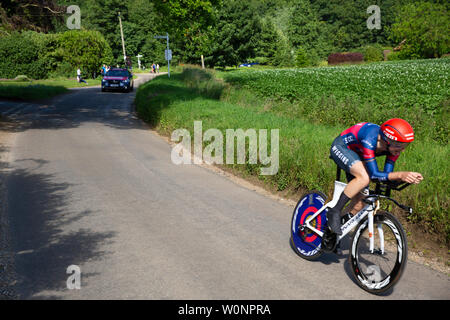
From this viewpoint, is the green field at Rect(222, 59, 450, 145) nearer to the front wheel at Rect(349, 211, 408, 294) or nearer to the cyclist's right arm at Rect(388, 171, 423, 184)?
the front wheel at Rect(349, 211, 408, 294)

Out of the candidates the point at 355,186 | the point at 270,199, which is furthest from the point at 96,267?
the point at 270,199

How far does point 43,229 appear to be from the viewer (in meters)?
5.88

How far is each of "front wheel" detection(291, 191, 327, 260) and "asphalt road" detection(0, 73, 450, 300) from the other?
0.44ft

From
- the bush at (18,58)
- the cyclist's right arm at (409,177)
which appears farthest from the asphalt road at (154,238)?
the bush at (18,58)

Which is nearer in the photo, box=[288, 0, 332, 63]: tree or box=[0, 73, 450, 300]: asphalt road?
box=[0, 73, 450, 300]: asphalt road

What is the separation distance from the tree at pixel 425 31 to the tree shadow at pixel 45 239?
6853 centimetres

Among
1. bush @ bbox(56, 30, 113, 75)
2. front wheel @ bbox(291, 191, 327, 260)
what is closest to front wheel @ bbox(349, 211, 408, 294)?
front wheel @ bbox(291, 191, 327, 260)

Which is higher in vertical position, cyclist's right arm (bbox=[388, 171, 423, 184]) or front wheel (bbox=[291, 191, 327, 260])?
cyclist's right arm (bbox=[388, 171, 423, 184])

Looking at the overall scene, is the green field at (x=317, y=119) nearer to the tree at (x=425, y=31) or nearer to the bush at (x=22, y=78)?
the bush at (x=22, y=78)

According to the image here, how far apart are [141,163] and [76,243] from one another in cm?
510

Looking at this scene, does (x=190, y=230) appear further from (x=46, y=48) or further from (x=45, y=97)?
(x=46, y=48)

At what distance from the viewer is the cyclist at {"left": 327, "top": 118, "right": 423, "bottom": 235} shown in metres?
3.79

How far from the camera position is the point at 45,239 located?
5.52 m

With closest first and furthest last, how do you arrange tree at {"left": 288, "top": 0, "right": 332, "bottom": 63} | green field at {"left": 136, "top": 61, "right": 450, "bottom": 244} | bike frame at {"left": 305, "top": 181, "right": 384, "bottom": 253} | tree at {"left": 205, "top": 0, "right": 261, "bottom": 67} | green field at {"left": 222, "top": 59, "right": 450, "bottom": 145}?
bike frame at {"left": 305, "top": 181, "right": 384, "bottom": 253} → green field at {"left": 136, "top": 61, "right": 450, "bottom": 244} → green field at {"left": 222, "top": 59, "right": 450, "bottom": 145} → tree at {"left": 205, "top": 0, "right": 261, "bottom": 67} → tree at {"left": 288, "top": 0, "right": 332, "bottom": 63}
